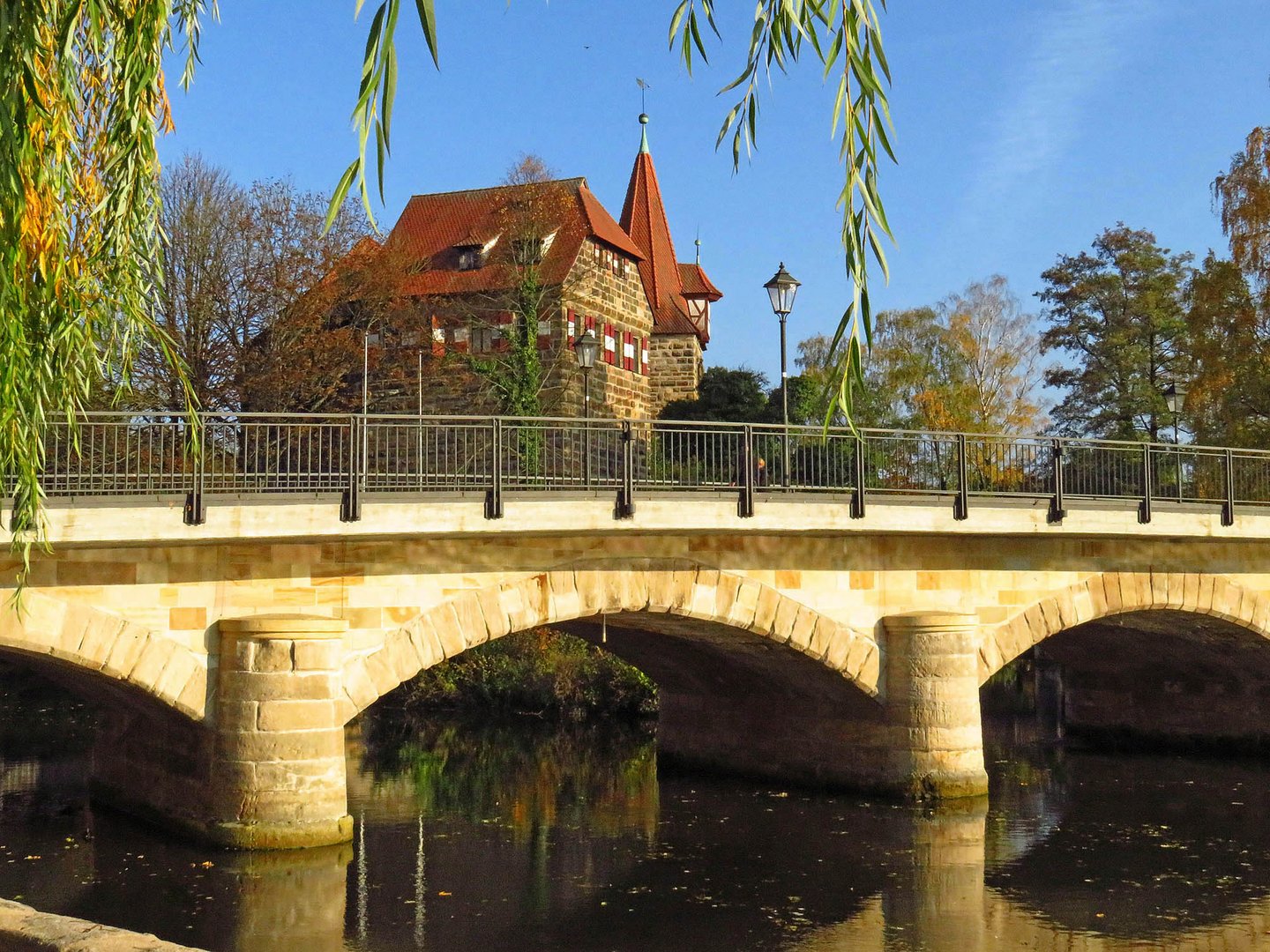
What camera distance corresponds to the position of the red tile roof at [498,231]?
35500 millimetres

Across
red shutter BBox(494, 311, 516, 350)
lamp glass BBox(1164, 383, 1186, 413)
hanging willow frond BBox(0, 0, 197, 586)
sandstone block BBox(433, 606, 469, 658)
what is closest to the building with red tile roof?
red shutter BBox(494, 311, 516, 350)

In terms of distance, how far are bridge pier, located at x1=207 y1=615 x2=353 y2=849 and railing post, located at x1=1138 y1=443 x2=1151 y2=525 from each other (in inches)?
338

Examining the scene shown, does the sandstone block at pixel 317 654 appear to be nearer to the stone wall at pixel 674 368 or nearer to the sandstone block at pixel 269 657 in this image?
the sandstone block at pixel 269 657

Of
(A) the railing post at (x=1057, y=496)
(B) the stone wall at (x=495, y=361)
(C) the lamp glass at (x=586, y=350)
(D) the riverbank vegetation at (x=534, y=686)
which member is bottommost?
(D) the riverbank vegetation at (x=534, y=686)

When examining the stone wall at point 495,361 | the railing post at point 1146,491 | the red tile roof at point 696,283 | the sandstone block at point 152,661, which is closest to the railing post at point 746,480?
the railing post at point 1146,491

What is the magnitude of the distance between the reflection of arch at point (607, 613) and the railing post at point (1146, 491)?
3.30 m

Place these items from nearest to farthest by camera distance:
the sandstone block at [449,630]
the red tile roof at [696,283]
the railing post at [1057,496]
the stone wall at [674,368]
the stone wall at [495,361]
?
1. the sandstone block at [449,630]
2. the railing post at [1057,496]
3. the stone wall at [495,361]
4. the stone wall at [674,368]
5. the red tile roof at [696,283]

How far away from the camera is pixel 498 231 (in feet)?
120

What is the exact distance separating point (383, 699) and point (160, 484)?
14278 mm

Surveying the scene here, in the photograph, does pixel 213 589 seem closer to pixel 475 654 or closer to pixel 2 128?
pixel 2 128

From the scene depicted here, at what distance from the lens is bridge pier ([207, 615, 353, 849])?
11.0 metres

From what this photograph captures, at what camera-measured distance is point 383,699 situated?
24484mm

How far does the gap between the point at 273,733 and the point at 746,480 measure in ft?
15.2

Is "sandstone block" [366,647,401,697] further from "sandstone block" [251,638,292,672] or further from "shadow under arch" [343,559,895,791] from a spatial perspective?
"sandstone block" [251,638,292,672]
